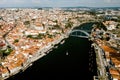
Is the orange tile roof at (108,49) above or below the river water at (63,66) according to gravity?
above

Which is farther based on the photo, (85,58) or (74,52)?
(74,52)

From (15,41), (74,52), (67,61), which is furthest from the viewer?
(15,41)

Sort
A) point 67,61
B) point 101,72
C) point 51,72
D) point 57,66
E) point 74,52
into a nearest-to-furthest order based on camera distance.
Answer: point 101,72 → point 51,72 → point 57,66 → point 67,61 → point 74,52

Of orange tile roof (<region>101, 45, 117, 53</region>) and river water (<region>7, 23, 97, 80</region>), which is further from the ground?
orange tile roof (<region>101, 45, 117, 53</region>)

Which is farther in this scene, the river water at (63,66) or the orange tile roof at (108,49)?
the orange tile roof at (108,49)

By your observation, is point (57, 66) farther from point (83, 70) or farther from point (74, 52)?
point (74, 52)

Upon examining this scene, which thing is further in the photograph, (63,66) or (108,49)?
(108,49)

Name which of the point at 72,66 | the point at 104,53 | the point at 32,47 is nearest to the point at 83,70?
the point at 72,66
